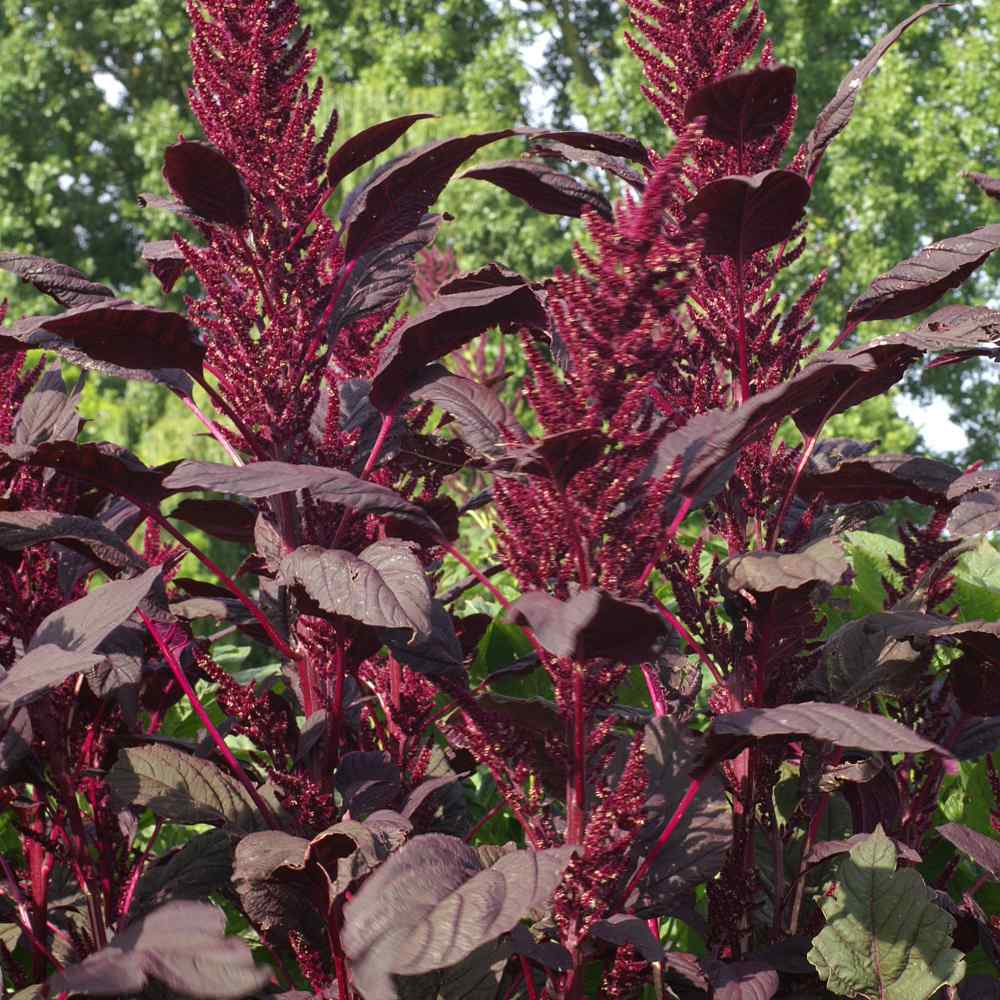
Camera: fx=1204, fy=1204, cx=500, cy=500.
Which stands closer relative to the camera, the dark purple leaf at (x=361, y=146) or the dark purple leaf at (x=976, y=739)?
the dark purple leaf at (x=361, y=146)

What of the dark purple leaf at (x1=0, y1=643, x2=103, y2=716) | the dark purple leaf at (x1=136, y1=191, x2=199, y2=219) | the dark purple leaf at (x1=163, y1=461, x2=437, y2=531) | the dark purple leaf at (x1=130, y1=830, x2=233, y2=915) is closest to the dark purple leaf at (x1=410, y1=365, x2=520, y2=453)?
the dark purple leaf at (x1=163, y1=461, x2=437, y2=531)

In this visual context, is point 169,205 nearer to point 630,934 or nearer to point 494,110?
point 630,934

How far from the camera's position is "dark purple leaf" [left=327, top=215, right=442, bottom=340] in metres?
1.66

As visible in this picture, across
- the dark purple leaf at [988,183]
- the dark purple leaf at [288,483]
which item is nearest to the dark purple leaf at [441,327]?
the dark purple leaf at [288,483]

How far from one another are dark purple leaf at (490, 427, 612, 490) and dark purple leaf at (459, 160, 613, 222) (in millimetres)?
637

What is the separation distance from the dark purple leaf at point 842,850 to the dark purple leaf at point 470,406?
2.28 feet

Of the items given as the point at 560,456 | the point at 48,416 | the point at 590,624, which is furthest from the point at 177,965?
the point at 48,416

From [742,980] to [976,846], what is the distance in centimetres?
35

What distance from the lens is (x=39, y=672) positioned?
1226mm

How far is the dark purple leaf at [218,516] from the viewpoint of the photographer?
5.85 ft

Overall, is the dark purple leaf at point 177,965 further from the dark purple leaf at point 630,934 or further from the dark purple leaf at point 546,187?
the dark purple leaf at point 546,187

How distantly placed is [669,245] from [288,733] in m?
0.79

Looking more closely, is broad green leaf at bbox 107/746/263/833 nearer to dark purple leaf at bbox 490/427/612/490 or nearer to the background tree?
dark purple leaf at bbox 490/427/612/490

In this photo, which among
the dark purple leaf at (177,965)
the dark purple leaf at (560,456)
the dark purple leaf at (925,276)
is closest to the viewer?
the dark purple leaf at (177,965)
